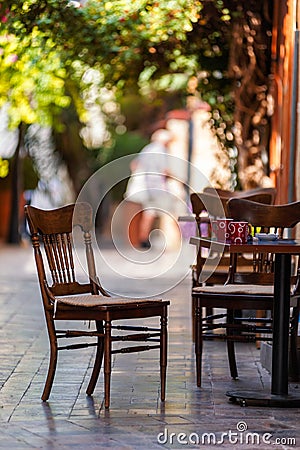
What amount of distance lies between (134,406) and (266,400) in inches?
22.9

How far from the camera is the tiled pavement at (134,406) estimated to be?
3934 millimetres

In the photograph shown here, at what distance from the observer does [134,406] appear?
179 inches

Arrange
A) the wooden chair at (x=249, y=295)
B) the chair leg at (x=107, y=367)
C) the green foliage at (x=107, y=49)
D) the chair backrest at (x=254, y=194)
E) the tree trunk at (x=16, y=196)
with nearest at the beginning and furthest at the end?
the chair leg at (x=107, y=367) < the wooden chair at (x=249, y=295) < the chair backrest at (x=254, y=194) < the green foliage at (x=107, y=49) < the tree trunk at (x=16, y=196)

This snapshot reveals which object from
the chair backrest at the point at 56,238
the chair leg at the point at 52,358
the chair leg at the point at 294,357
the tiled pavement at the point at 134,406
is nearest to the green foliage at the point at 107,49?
the tiled pavement at the point at 134,406

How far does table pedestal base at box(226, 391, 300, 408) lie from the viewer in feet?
15.0

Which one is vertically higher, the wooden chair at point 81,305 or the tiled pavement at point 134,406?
the wooden chair at point 81,305

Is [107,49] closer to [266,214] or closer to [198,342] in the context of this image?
[266,214]

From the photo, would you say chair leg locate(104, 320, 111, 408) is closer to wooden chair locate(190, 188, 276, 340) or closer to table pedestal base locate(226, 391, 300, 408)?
table pedestal base locate(226, 391, 300, 408)

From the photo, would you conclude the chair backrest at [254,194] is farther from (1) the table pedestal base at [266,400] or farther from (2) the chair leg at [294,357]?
(1) the table pedestal base at [266,400]

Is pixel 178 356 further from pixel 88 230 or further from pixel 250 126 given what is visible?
pixel 250 126

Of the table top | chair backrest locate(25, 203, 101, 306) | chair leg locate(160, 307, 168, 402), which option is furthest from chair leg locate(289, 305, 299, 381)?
chair backrest locate(25, 203, 101, 306)

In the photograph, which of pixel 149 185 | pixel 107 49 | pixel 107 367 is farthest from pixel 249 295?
pixel 149 185

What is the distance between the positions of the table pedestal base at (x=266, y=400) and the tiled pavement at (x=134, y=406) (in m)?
0.04

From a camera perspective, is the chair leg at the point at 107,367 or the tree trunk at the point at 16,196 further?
the tree trunk at the point at 16,196
